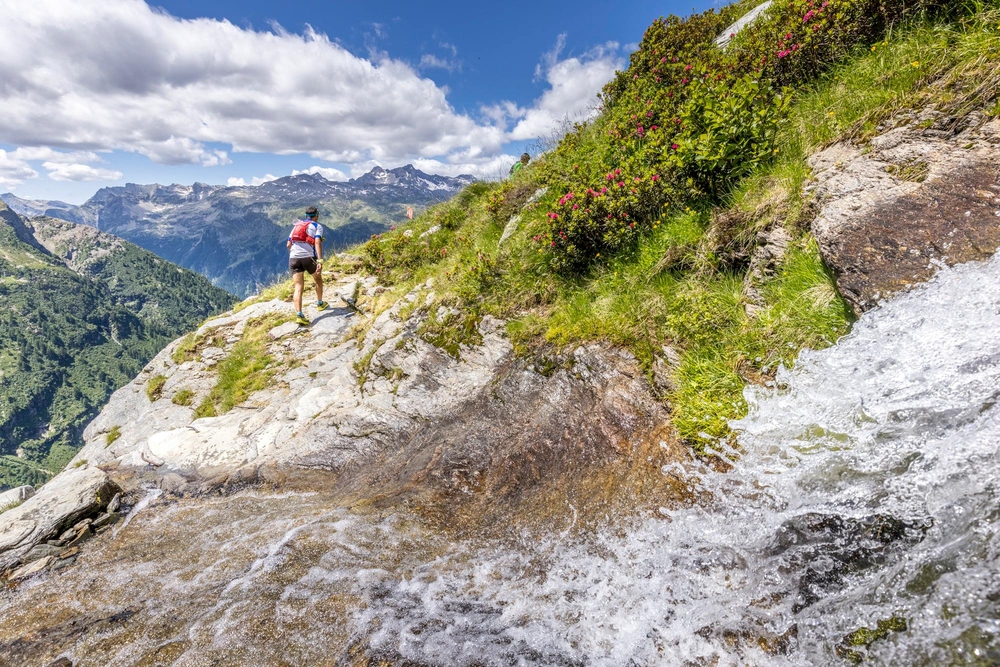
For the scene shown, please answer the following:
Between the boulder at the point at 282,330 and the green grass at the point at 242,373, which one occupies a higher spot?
the boulder at the point at 282,330

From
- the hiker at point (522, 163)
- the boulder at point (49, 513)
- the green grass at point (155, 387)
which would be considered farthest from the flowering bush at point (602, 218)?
the green grass at point (155, 387)

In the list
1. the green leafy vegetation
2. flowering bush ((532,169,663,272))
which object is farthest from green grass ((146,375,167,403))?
flowering bush ((532,169,663,272))

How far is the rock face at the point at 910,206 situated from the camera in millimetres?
4270

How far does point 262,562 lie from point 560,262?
Result: 718 cm

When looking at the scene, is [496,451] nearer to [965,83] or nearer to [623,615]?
[623,615]

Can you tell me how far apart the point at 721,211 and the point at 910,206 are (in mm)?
2564

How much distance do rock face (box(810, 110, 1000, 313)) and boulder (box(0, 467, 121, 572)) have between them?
1260 cm

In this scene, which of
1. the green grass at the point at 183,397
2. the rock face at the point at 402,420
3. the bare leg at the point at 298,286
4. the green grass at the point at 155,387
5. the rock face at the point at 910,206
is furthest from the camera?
the bare leg at the point at 298,286

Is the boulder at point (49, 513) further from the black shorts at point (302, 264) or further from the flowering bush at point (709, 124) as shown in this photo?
the flowering bush at point (709, 124)

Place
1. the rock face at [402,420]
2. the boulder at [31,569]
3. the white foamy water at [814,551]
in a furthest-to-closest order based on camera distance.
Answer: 1. the boulder at [31,569]
2. the rock face at [402,420]
3. the white foamy water at [814,551]

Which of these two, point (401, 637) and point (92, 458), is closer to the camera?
point (401, 637)

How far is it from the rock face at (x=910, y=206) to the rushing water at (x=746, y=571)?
311 mm

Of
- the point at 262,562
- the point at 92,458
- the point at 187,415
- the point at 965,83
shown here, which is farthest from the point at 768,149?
the point at 92,458

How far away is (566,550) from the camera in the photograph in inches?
191
